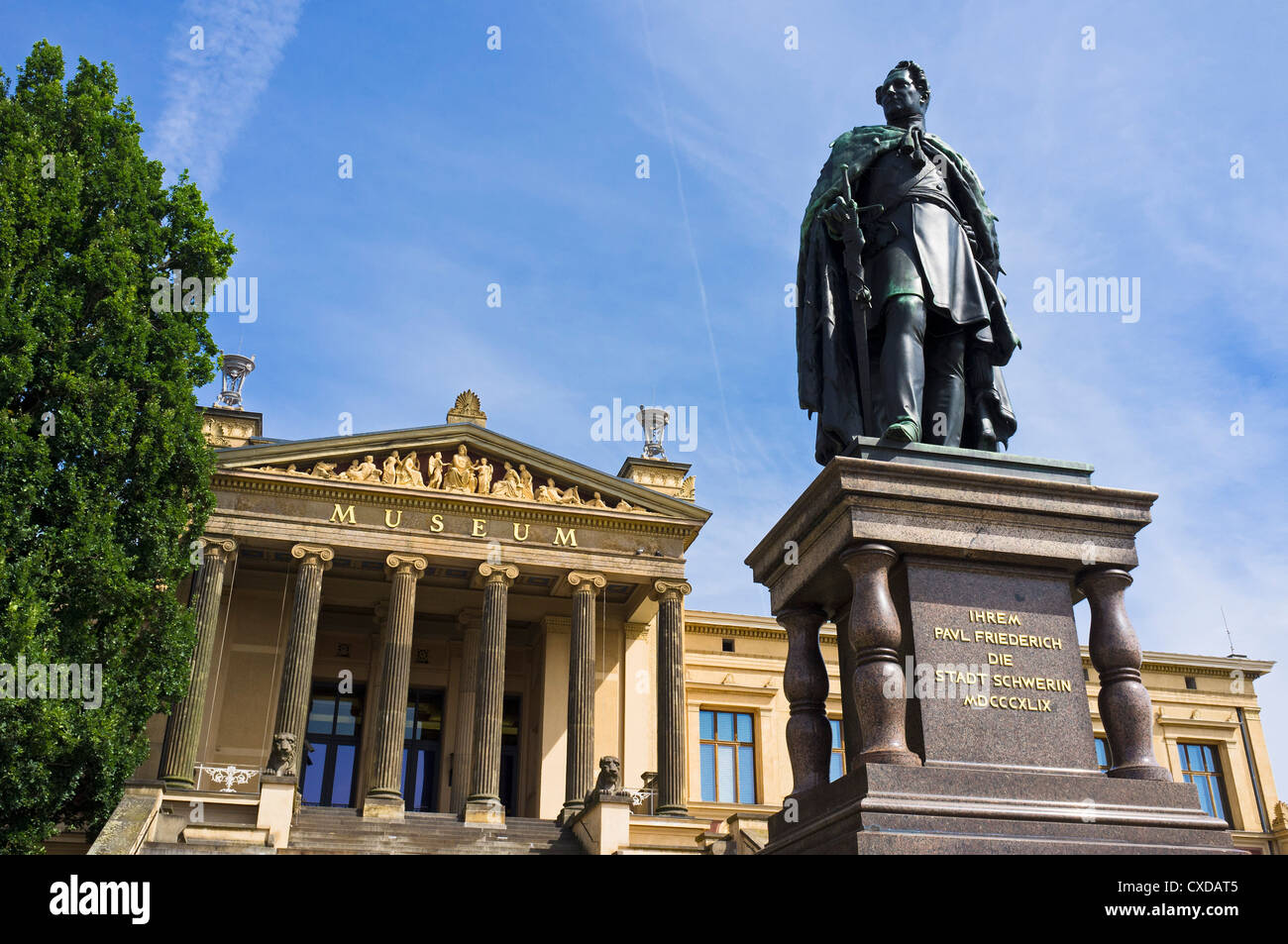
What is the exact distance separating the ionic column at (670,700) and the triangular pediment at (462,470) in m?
2.40

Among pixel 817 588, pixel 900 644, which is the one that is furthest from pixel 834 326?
pixel 900 644

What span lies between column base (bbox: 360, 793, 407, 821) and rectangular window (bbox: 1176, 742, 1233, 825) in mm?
27725

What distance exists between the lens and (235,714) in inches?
1186

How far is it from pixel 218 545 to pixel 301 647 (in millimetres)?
3527

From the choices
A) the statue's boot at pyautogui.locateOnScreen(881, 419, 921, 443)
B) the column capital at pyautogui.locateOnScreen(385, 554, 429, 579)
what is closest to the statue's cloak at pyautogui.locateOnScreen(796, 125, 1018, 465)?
the statue's boot at pyautogui.locateOnScreen(881, 419, 921, 443)

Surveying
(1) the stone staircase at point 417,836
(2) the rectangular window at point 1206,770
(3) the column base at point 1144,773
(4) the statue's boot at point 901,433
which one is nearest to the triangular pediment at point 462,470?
(1) the stone staircase at point 417,836

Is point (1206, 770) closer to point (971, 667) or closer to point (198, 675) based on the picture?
point (198, 675)

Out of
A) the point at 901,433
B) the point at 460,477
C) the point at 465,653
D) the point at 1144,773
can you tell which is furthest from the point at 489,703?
the point at 1144,773

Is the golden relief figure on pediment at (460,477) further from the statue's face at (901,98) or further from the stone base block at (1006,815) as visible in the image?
the stone base block at (1006,815)

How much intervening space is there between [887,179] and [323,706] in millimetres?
29543

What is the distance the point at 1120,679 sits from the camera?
5055 millimetres

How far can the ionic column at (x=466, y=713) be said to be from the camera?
29703mm
